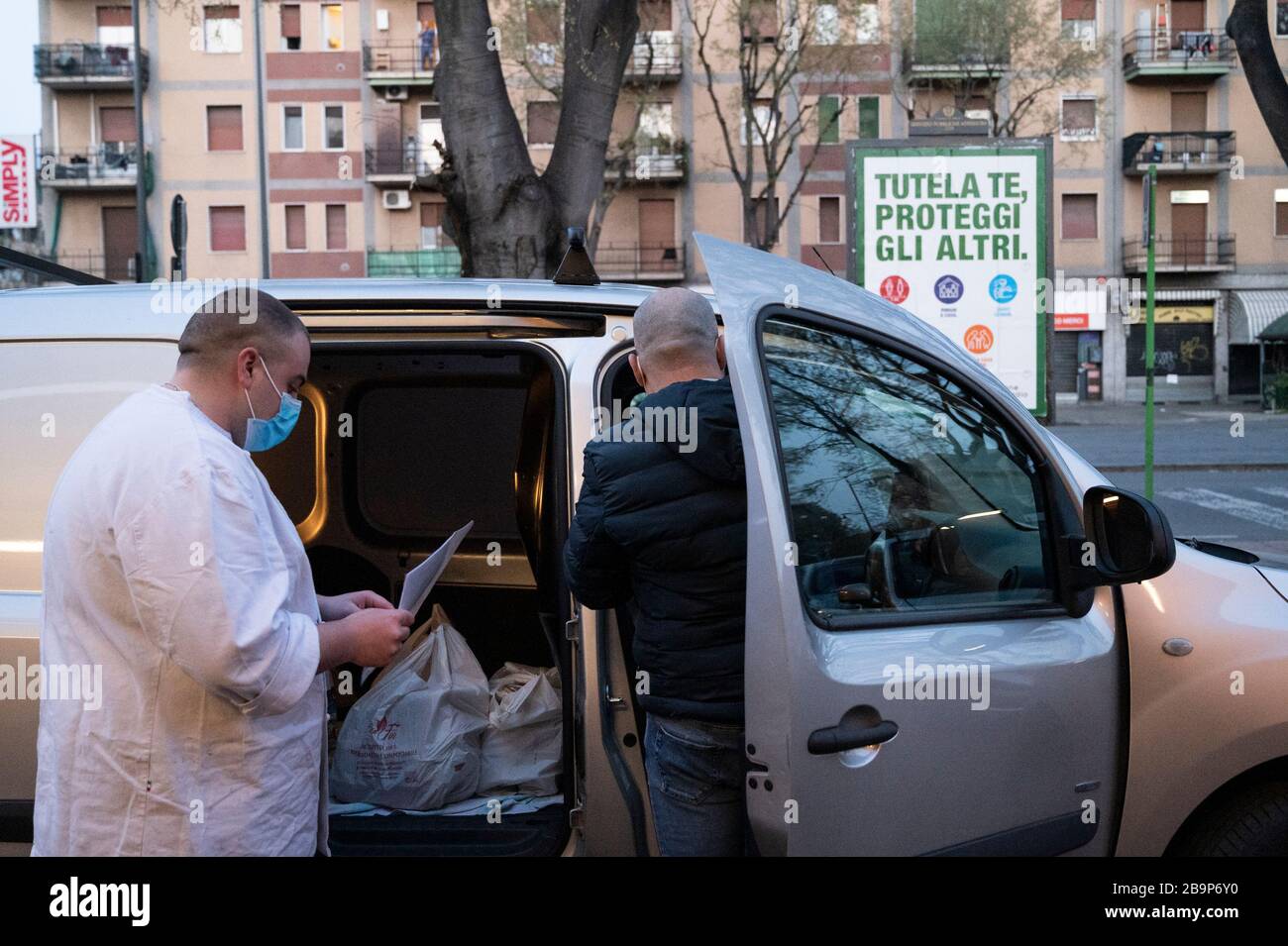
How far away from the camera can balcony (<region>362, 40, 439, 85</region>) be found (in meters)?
37.4

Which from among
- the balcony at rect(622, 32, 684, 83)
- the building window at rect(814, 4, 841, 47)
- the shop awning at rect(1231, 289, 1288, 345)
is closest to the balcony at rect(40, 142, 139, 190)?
the balcony at rect(622, 32, 684, 83)

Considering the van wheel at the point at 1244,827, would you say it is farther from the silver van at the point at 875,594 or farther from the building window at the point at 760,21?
the building window at the point at 760,21

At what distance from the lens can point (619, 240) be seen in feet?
129

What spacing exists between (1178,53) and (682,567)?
4262cm

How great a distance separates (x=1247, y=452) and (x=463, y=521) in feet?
63.5

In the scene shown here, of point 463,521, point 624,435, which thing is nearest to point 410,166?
point 463,521

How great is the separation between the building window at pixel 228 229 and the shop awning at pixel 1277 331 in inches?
1304

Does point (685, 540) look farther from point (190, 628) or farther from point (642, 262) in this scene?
point (642, 262)

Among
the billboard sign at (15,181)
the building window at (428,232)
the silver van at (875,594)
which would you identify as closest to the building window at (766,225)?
the building window at (428,232)

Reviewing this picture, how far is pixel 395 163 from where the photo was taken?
3772 cm

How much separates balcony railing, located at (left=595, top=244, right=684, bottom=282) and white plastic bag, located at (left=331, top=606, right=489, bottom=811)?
3506cm

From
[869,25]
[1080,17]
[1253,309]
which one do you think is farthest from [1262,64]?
[1253,309]

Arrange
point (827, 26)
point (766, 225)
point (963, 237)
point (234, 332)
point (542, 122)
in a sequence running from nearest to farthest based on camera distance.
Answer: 1. point (234, 332)
2. point (963, 237)
3. point (827, 26)
4. point (766, 225)
5. point (542, 122)

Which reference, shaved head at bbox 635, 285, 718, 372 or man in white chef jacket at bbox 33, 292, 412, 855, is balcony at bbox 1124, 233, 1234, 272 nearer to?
shaved head at bbox 635, 285, 718, 372
